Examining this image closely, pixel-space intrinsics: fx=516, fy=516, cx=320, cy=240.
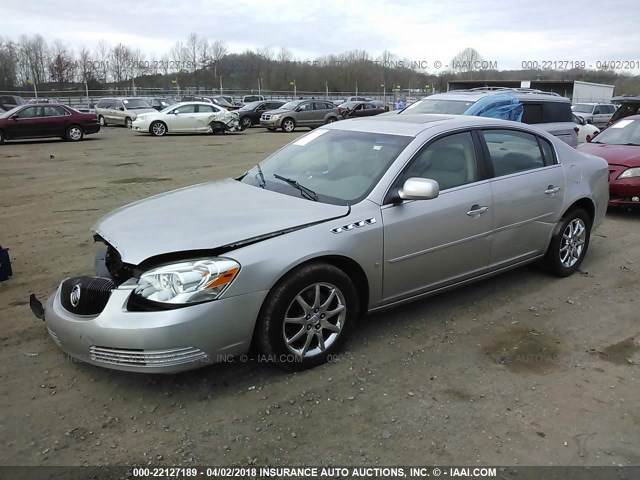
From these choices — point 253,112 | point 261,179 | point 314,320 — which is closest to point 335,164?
point 261,179

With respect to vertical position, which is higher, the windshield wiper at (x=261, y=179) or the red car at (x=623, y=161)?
the windshield wiper at (x=261, y=179)

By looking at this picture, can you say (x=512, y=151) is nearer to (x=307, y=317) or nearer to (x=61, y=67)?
(x=307, y=317)

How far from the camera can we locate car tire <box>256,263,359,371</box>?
3.17 meters

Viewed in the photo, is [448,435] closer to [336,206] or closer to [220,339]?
[220,339]

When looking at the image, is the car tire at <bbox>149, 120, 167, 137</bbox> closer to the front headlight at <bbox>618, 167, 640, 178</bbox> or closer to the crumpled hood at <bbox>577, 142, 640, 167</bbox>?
the crumpled hood at <bbox>577, 142, 640, 167</bbox>

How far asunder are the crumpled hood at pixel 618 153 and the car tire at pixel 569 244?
2.98m

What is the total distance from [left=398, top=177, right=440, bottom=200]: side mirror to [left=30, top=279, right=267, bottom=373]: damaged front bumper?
1.25 m

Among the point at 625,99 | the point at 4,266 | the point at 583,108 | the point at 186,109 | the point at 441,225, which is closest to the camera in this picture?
the point at 441,225

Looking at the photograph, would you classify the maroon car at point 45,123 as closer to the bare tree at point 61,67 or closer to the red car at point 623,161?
the red car at point 623,161

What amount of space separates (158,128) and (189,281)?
72.4 feet

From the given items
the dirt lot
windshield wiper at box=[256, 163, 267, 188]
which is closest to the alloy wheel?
the dirt lot

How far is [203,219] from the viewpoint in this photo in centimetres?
343

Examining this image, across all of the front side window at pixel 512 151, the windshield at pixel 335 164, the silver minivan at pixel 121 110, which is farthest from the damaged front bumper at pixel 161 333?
the silver minivan at pixel 121 110

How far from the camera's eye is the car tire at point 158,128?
2322 cm
